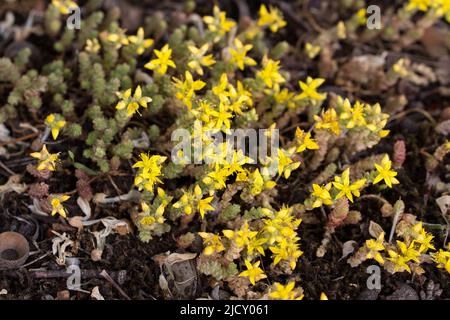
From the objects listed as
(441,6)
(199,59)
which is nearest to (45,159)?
(199,59)

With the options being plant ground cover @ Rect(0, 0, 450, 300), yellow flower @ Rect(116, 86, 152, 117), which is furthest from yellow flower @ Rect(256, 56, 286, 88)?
yellow flower @ Rect(116, 86, 152, 117)

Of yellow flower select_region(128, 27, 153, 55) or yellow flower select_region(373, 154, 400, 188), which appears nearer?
yellow flower select_region(373, 154, 400, 188)

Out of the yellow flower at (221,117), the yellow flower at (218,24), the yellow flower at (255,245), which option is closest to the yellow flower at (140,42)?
the yellow flower at (218,24)

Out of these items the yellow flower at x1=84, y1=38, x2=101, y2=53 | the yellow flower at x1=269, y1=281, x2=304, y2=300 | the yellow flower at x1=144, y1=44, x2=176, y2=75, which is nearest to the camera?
the yellow flower at x1=269, y1=281, x2=304, y2=300

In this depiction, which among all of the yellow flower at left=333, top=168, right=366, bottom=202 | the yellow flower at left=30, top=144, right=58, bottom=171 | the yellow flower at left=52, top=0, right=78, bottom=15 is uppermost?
the yellow flower at left=52, top=0, right=78, bottom=15

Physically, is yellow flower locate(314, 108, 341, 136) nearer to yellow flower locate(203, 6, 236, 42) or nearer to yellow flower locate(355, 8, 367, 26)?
yellow flower locate(203, 6, 236, 42)

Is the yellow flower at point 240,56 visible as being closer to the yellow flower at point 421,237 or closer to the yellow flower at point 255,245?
the yellow flower at point 255,245

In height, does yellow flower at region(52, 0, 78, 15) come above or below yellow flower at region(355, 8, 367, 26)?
above

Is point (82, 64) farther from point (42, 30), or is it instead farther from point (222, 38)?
point (222, 38)
